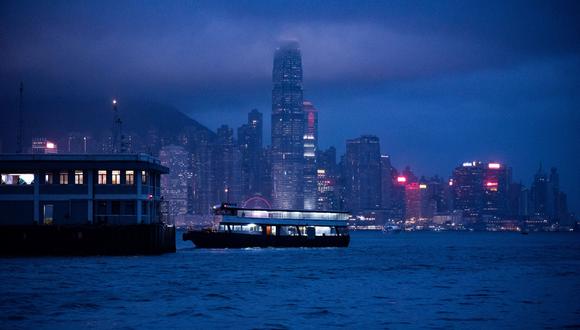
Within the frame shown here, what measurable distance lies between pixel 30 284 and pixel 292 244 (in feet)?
224

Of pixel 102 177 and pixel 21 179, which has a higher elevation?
pixel 102 177

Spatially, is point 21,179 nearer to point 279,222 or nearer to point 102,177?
point 102,177

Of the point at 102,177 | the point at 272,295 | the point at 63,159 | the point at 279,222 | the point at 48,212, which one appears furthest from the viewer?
the point at 279,222

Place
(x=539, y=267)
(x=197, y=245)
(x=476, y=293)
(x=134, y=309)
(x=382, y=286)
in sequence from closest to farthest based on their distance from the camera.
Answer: (x=134, y=309), (x=476, y=293), (x=382, y=286), (x=539, y=267), (x=197, y=245)

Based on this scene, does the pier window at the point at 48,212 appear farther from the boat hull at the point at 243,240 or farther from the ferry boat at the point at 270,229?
the boat hull at the point at 243,240

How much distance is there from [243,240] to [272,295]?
64.4 meters

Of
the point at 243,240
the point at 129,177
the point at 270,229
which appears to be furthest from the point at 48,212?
the point at 270,229

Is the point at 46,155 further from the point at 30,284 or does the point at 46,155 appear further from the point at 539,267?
the point at 539,267

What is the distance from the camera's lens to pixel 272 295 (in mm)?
54469

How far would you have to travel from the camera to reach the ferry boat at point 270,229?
11775cm

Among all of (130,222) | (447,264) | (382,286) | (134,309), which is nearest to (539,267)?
(447,264)

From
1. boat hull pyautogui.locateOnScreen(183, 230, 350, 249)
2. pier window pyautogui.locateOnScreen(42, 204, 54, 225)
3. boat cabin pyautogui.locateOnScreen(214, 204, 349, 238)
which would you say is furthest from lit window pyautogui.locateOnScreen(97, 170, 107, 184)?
boat hull pyautogui.locateOnScreen(183, 230, 350, 249)

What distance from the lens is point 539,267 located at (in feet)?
286

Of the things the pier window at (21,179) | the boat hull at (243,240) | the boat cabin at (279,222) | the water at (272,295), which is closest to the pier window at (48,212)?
the pier window at (21,179)
